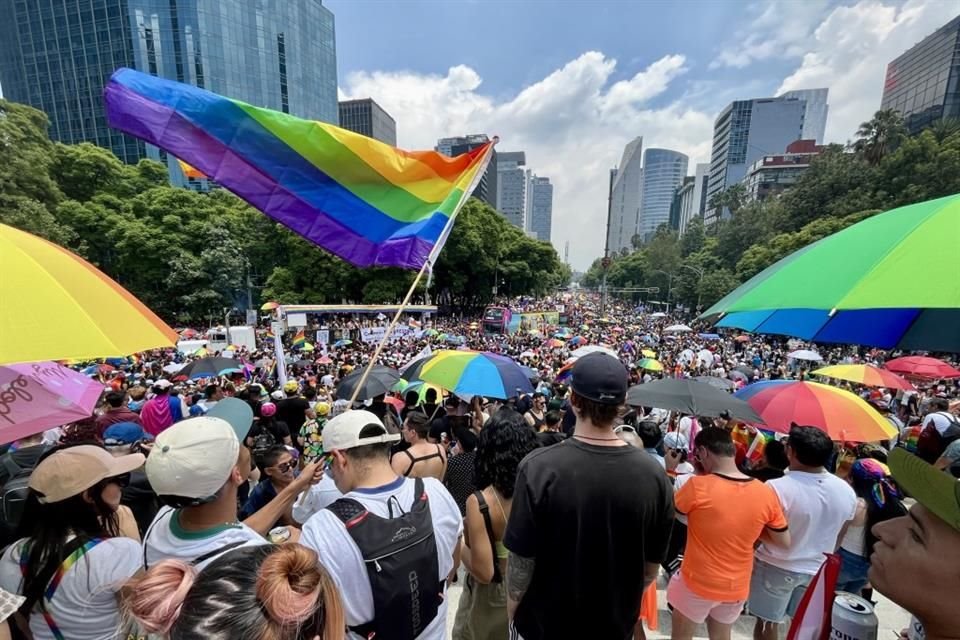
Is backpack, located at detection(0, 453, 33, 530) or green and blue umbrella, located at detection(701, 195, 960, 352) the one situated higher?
green and blue umbrella, located at detection(701, 195, 960, 352)

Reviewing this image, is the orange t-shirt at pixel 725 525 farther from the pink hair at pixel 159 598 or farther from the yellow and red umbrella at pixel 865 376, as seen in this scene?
the yellow and red umbrella at pixel 865 376

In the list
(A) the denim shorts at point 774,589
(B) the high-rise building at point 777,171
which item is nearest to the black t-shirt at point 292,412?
(A) the denim shorts at point 774,589

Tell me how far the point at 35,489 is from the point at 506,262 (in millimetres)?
46493

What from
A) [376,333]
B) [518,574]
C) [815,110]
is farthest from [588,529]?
[815,110]

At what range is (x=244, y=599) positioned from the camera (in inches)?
37.7

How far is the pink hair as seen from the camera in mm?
981

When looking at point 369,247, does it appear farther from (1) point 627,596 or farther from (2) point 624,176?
(2) point 624,176

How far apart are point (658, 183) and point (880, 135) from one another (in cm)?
16087

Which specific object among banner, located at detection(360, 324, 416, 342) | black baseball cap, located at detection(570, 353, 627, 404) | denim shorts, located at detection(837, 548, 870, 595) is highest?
black baseball cap, located at detection(570, 353, 627, 404)

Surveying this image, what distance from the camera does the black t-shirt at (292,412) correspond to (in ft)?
19.7

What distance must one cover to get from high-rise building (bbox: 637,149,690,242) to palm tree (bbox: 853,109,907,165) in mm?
147011

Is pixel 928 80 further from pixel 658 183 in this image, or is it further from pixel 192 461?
pixel 658 183

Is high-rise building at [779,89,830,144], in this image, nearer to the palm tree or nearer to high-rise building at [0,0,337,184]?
the palm tree

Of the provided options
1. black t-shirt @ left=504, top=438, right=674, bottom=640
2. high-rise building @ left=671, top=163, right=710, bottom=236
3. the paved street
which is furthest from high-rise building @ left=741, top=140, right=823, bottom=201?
black t-shirt @ left=504, top=438, right=674, bottom=640
